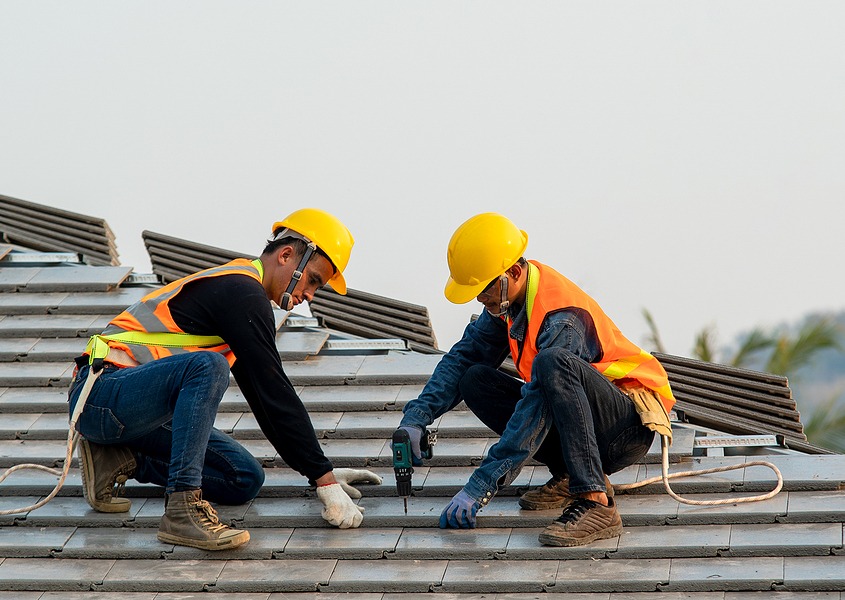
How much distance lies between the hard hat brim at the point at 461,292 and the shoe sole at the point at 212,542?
4.12 feet

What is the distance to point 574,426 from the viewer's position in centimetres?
479

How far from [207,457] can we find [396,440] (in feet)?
2.80

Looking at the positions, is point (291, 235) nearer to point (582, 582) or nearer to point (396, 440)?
point (396, 440)

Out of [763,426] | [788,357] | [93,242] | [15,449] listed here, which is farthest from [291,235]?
[788,357]

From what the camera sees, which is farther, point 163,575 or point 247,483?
point 247,483

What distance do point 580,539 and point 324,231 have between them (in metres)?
1.61

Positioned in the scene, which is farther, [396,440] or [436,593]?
[396,440]

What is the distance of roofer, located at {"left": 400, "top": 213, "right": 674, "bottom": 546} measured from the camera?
4.80 m

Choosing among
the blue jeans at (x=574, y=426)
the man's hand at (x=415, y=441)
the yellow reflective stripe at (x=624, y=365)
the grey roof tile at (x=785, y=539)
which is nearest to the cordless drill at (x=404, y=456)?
the man's hand at (x=415, y=441)

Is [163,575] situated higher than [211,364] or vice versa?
[211,364]

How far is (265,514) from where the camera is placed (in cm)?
518

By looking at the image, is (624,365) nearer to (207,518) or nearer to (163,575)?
(207,518)

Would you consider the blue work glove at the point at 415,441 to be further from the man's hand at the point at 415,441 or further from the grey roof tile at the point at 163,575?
the grey roof tile at the point at 163,575

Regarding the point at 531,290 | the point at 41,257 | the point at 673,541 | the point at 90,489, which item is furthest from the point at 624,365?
the point at 41,257
